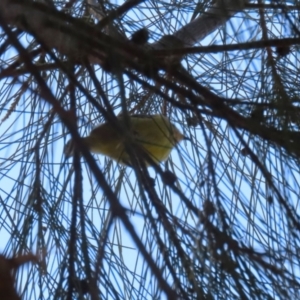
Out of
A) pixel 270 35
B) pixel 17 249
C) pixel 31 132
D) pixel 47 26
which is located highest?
pixel 270 35

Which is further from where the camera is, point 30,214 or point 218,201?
point 30,214

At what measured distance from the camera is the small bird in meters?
1.08

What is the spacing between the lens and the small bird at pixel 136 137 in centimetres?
108

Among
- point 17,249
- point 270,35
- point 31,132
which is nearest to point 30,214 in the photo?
point 17,249

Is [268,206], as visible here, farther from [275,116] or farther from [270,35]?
[270,35]

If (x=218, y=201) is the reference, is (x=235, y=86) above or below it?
above

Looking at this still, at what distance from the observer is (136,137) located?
42.3 inches

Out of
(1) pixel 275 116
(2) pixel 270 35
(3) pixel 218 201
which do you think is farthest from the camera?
(2) pixel 270 35

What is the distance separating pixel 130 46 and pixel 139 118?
0.69ft

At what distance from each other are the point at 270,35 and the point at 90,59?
0.47 meters

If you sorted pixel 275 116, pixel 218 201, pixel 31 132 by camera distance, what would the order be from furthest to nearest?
pixel 31 132
pixel 275 116
pixel 218 201

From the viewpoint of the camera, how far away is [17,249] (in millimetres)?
1146

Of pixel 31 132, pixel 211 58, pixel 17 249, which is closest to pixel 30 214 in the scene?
pixel 17 249

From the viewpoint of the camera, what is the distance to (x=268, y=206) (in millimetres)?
1146
